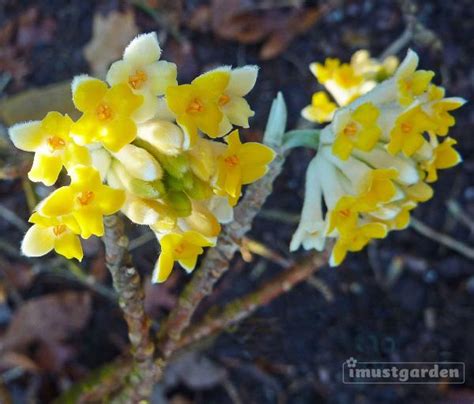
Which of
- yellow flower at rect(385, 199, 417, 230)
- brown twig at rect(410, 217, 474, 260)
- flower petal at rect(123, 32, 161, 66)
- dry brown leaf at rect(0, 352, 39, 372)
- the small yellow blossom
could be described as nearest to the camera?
flower petal at rect(123, 32, 161, 66)

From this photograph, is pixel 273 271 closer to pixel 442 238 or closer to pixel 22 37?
pixel 442 238

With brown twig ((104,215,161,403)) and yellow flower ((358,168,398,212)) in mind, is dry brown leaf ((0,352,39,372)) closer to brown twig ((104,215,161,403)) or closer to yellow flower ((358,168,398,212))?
brown twig ((104,215,161,403))

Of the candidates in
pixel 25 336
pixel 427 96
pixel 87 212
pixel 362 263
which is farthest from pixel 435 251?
pixel 87 212

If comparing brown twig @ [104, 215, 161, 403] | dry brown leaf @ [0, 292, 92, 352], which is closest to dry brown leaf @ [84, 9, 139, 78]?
dry brown leaf @ [0, 292, 92, 352]

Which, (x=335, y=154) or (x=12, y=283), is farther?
(x=12, y=283)

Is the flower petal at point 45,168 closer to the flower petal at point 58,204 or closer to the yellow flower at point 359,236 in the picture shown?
the flower petal at point 58,204

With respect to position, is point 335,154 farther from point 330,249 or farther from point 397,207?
point 330,249
